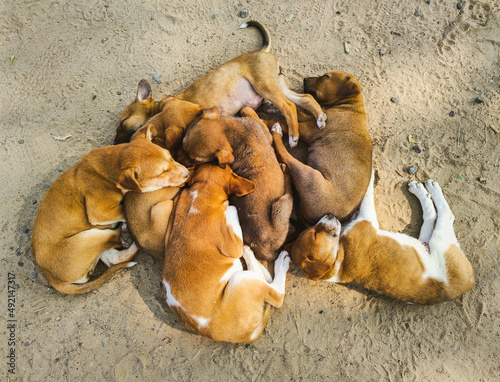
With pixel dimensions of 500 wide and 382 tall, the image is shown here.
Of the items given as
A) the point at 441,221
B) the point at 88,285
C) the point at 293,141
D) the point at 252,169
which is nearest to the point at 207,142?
the point at 252,169

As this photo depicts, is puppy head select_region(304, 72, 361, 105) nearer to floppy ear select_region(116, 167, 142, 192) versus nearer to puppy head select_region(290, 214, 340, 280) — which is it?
puppy head select_region(290, 214, 340, 280)

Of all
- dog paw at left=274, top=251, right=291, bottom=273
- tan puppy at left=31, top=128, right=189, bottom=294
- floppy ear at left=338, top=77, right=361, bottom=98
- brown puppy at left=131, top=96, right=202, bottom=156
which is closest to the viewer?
tan puppy at left=31, top=128, right=189, bottom=294

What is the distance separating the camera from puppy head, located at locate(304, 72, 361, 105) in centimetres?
510

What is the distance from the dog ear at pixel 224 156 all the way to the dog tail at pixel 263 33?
7.14 feet

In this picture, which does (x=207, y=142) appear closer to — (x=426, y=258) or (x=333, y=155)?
(x=333, y=155)

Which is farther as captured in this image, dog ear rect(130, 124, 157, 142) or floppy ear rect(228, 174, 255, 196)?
dog ear rect(130, 124, 157, 142)

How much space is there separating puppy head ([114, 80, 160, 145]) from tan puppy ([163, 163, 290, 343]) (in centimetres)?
144

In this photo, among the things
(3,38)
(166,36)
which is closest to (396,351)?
(166,36)

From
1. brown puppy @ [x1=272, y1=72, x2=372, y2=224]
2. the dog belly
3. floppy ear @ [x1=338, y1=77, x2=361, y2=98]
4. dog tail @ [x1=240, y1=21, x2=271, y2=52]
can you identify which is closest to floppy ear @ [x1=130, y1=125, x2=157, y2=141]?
the dog belly

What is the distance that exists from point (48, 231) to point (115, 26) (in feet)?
12.7

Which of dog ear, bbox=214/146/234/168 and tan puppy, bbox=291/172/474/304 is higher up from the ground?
dog ear, bbox=214/146/234/168

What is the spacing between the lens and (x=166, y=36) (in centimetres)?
611

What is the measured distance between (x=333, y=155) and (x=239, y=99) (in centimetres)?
173

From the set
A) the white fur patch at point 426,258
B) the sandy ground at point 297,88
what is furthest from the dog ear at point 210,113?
the white fur patch at point 426,258
